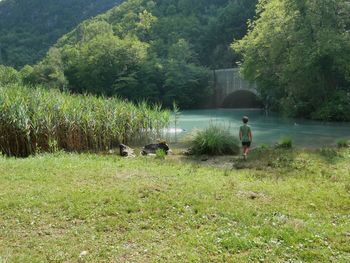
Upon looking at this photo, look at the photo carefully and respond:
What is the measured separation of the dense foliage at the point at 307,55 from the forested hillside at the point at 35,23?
66.8 m

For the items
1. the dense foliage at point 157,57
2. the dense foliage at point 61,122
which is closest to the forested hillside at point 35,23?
the dense foliage at point 157,57

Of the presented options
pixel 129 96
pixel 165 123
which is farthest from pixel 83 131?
pixel 129 96

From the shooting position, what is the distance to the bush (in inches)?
534

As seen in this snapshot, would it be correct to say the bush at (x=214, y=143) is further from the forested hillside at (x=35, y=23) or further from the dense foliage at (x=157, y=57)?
the forested hillside at (x=35, y=23)

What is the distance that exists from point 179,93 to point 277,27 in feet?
80.1

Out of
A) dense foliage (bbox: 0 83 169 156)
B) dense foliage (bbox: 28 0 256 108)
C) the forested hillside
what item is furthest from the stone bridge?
the forested hillside

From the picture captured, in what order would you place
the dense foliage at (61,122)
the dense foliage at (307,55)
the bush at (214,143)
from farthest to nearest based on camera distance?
1. the dense foliage at (307,55)
2. the bush at (214,143)
3. the dense foliage at (61,122)

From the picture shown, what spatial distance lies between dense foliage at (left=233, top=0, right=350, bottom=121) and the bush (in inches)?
582

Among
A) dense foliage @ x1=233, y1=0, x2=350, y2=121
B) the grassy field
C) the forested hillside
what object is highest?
the forested hillside

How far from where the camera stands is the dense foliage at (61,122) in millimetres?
12727

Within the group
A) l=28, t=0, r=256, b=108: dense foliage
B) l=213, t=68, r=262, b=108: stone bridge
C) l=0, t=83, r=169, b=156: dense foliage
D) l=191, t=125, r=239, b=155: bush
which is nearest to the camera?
l=0, t=83, r=169, b=156: dense foliage

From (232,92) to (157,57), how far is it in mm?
13351

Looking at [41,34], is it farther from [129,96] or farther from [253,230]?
[253,230]

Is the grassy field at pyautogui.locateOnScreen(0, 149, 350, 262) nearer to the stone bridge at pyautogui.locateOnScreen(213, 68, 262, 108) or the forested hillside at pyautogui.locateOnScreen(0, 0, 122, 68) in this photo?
the stone bridge at pyautogui.locateOnScreen(213, 68, 262, 108)
